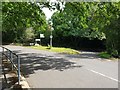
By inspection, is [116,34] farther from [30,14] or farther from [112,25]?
[30,14]

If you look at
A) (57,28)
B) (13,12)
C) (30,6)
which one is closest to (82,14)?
(30,6)

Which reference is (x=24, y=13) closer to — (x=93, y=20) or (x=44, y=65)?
(x=44, y=65)

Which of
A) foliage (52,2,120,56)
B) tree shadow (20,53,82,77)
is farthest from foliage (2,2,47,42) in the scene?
tree shadow (20,53,82,77)

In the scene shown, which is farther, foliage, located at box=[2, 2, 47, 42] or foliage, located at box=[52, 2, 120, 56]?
foliage, located at box=[2, 2, 47, 42]

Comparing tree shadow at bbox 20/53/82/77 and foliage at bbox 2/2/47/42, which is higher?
foliage at bbox 2/2/47/42

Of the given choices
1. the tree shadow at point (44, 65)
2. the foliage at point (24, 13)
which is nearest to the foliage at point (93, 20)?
the foliage at point (24, 13)

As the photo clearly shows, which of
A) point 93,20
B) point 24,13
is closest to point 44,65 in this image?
point 24,13

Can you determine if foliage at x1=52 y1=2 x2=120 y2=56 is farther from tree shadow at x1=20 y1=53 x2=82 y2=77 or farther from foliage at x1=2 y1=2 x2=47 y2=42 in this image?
tree shadow at x1=20 y1=53 x2=82 y2=77

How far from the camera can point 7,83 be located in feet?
36.2

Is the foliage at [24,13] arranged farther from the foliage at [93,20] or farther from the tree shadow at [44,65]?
the tree shadow at [44,65]

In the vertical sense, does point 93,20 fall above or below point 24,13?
below

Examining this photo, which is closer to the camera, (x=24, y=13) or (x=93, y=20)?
(x=24, y=13)

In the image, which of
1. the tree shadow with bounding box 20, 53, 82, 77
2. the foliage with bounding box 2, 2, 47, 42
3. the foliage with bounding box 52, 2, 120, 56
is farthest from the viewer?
the foliage with bounding box 2, 2, 47, 42

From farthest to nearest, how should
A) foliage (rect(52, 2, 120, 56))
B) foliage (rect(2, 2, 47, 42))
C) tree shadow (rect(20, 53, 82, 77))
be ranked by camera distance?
foliage (rect(2, 2, 47, 42))
foliage (rect(52, 2, 120, 56))
tree shadow (rect(20, 53, 82, 77))
